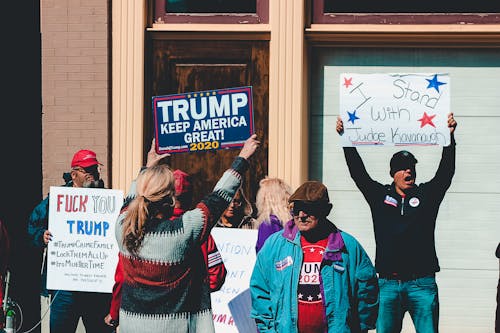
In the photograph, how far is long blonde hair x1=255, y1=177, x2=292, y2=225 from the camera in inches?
322

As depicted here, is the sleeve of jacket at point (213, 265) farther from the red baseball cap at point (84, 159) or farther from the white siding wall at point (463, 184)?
the white siding wall at point (463, 184)

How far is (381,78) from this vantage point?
9008mm

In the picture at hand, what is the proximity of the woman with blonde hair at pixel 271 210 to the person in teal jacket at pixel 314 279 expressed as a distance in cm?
147

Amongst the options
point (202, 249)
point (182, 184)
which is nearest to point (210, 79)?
point (182, 184)

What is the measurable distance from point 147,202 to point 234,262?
2650 millimetres

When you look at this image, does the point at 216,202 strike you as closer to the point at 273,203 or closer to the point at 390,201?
the point at 273,203

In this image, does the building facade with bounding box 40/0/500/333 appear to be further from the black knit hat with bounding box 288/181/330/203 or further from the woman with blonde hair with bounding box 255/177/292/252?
the black knit hat with bounding box 288/181/330/203

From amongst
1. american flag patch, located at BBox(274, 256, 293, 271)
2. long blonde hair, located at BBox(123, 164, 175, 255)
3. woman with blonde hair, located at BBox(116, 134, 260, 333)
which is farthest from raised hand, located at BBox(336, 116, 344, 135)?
long blonde hair, located at BBox(123, 164, 175, 255)

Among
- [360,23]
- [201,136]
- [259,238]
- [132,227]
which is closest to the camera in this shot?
[132,227]

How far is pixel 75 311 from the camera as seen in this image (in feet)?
29.6

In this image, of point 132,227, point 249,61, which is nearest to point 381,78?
point 249,61

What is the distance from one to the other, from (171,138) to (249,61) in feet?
5.83

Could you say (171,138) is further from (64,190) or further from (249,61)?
(249,61)

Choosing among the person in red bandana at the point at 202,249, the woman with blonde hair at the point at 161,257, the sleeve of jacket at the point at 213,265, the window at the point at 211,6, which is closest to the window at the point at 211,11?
the window at the point at 211,6
